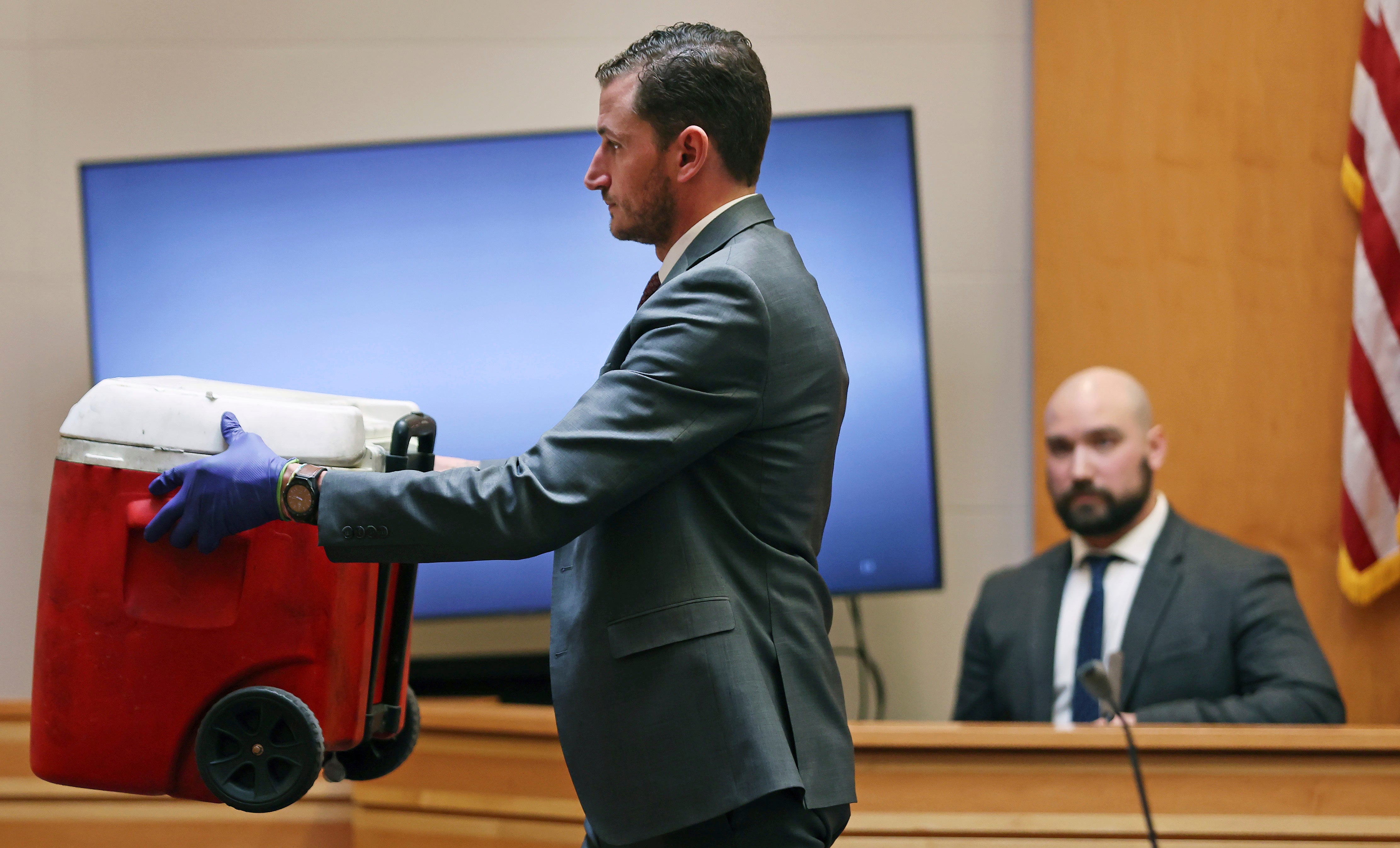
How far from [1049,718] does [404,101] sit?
7.77 feet

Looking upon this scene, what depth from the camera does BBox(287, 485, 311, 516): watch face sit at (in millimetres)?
1282

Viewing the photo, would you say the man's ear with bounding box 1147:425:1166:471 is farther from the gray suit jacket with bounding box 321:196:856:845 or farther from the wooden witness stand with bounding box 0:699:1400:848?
the gray suit jacket with bounding box 321:196:856:845

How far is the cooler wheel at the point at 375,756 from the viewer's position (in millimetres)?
1586

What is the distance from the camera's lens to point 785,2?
341cm

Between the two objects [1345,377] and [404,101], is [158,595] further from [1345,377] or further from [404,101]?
[1345,377]

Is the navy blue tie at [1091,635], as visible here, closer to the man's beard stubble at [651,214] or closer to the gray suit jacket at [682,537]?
the gray suit jacket at [682,537]

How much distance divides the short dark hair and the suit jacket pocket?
529mm

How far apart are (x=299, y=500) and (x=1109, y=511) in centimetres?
206

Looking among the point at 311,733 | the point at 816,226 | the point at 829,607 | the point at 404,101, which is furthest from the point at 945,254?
the point at 311,733

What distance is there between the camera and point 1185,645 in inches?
102

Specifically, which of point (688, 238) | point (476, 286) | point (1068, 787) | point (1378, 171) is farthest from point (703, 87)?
point (1378, 171)

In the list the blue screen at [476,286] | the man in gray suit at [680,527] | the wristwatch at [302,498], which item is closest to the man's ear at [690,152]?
the man in gray suit at [680,527]

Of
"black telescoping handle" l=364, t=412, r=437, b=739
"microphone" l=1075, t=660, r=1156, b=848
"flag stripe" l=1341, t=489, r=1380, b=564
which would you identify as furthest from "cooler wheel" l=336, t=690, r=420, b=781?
"flag stripe" l=1341, t=489, r=1380, b=564

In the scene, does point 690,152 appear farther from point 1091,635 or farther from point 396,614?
point 1091,635
